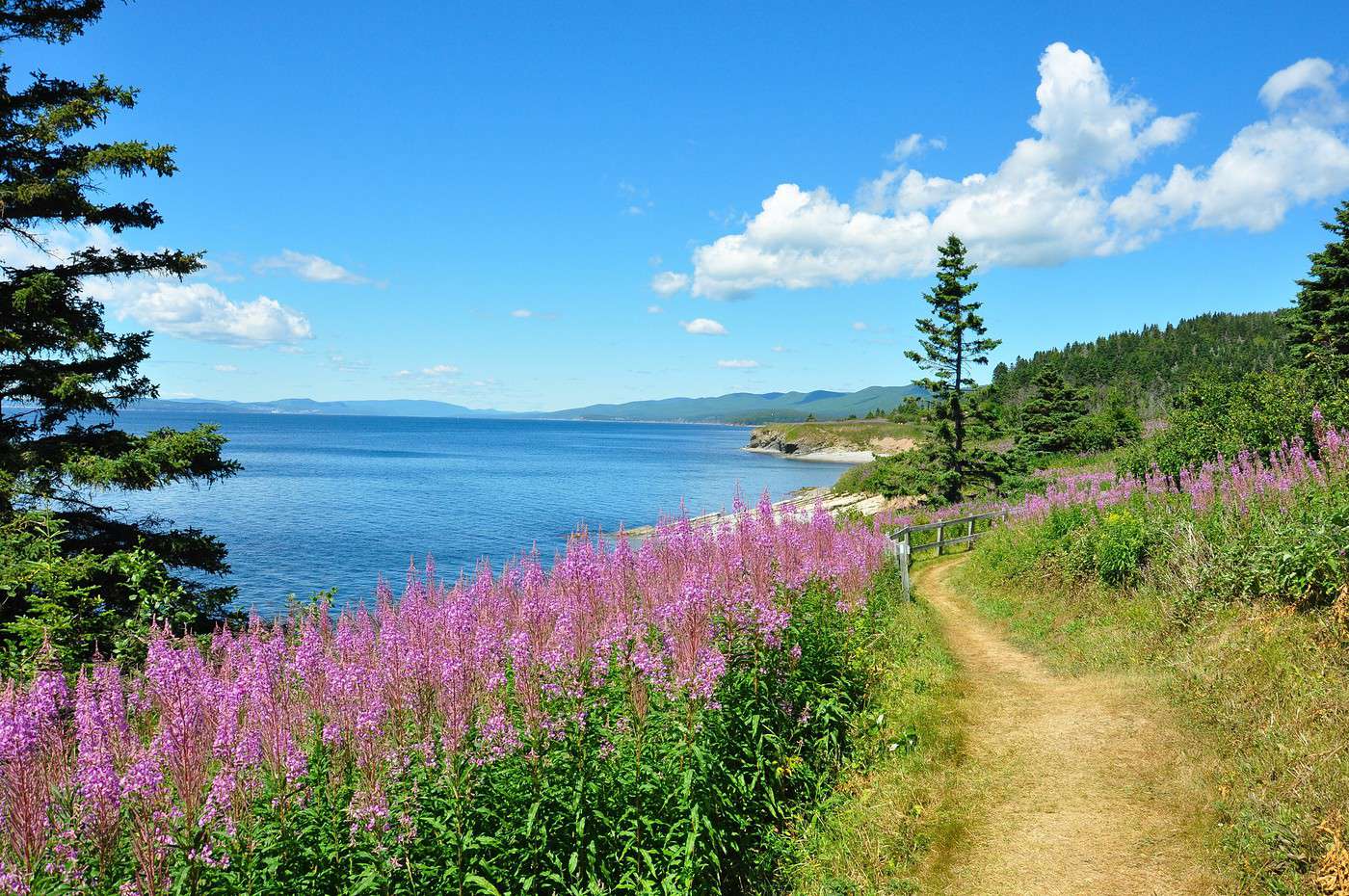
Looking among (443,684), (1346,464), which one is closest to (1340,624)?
(1346,464)

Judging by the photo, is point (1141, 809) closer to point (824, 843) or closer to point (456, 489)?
point (824, 843)

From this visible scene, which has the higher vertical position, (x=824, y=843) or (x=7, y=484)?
(x=7, y=484)

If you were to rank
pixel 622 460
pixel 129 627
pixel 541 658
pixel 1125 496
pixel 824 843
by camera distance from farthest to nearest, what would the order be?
pixel 622 460, pixel 1125 496, pixel 129 627, pixel 824 843, pixel 541 658

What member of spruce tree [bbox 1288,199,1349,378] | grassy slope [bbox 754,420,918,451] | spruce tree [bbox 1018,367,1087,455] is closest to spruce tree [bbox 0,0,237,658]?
spruce tree [bbox 1288,199,1349,378]

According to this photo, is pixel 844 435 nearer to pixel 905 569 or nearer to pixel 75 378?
pixel 905 569

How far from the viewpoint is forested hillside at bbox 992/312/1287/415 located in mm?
152500

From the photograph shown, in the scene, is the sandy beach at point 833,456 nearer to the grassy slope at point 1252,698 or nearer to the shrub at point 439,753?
the grassy slope at point 1252,698

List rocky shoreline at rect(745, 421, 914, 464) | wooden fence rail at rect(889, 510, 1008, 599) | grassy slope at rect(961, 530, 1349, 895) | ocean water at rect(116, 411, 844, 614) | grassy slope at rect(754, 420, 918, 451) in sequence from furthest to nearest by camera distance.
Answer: grassy slope at rect(754, 420, 918, 451) → rocky shoreline at rect(745, 421, 914, 464) → ocean water at rect(116, 411, 844, 614) → wooden fence rail at rect(889, 510, 1008, 599) → grassy slope at rect(961, 530, 1349, 895)

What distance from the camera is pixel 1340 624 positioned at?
7.39 m

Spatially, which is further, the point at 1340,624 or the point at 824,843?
the point at 1340,624

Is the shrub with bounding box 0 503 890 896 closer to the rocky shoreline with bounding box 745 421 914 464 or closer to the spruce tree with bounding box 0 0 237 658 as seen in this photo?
the spruce tree with bounding box 0 0 237 658

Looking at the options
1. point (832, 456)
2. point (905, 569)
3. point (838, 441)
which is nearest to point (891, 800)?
point (905, 569)

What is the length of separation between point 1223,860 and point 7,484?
1631cm

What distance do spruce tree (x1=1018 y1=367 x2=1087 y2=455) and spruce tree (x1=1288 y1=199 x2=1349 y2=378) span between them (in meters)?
15.5
